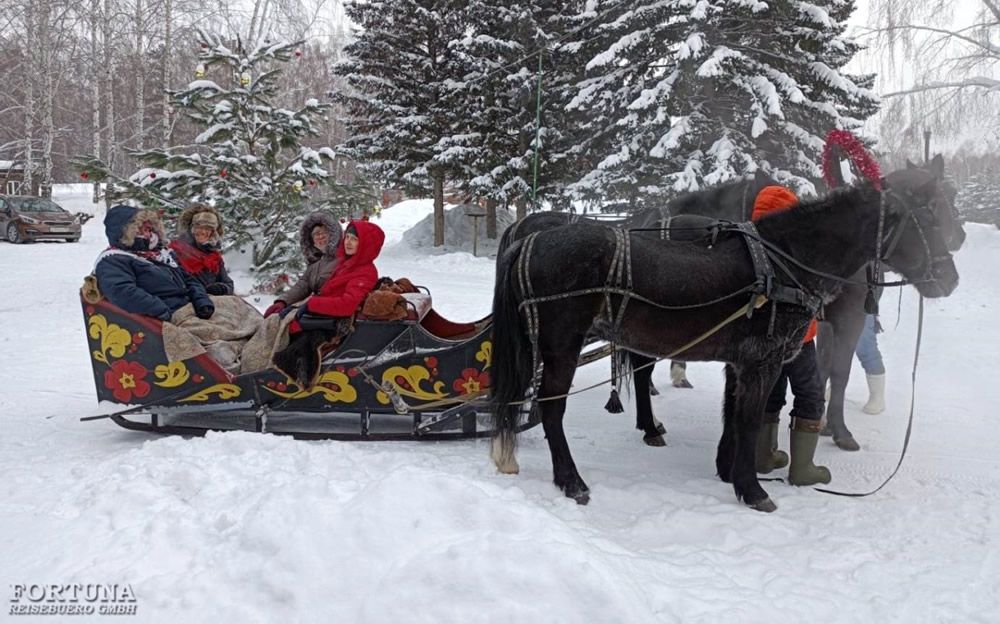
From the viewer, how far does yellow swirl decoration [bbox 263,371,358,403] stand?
4.61 metres

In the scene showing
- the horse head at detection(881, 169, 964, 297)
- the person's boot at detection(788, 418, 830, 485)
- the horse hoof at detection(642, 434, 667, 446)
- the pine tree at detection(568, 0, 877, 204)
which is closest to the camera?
the horse head at detection(881, 169, 964, 297)

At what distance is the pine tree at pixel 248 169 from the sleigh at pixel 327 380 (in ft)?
18.3

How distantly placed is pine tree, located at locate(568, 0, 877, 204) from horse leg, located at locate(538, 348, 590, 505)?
8.99 metres

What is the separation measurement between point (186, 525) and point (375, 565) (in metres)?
1.03

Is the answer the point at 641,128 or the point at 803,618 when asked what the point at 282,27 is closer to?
the point at 641,128

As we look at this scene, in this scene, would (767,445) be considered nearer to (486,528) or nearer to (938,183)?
(938,183)

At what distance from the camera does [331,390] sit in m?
4.64

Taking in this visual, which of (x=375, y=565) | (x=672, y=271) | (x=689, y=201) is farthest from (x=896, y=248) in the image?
(x=375, y=565)

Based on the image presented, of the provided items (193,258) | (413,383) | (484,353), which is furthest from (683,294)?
(193,258)

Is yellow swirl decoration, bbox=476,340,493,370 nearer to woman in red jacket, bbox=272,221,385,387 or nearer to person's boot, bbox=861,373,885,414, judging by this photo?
woman in red jacket, bbox=272,221,385,387

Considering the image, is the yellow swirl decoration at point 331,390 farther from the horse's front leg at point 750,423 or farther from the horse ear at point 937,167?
the horse ear at point 937,167

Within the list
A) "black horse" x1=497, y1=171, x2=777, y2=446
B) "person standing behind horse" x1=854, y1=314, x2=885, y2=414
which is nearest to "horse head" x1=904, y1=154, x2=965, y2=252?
"black horse" x1=497, y1=171, x2=777, y2=446

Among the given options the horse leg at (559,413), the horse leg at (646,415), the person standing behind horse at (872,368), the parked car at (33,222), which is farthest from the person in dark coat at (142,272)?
the parked car at (33,222)

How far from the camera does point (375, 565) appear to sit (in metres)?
2.60
